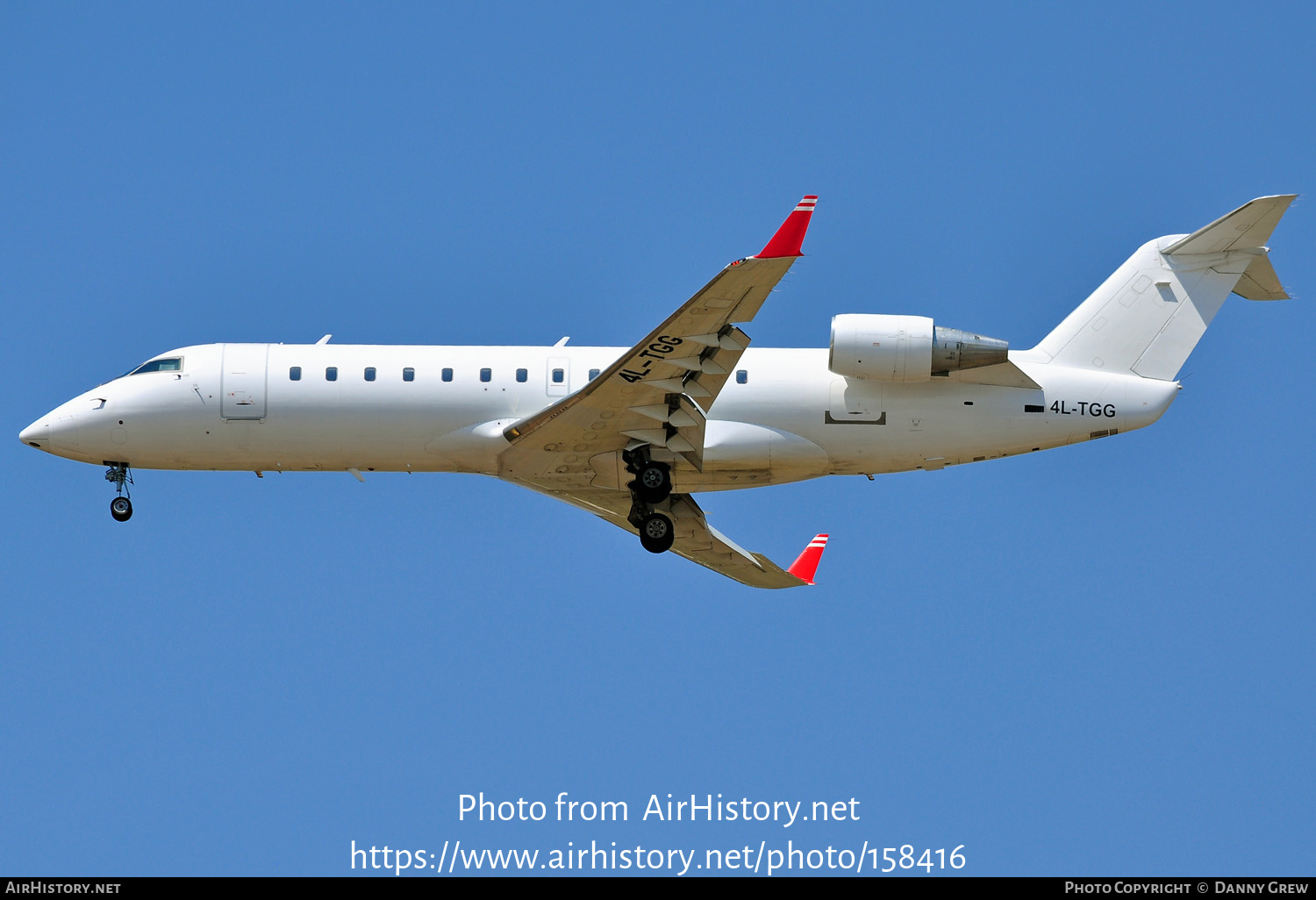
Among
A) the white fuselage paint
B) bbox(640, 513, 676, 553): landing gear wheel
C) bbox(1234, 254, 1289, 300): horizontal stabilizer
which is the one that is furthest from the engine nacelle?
bbox(1234, 254, 1289, 300): horizontal stabilizer

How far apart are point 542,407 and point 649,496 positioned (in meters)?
2.36

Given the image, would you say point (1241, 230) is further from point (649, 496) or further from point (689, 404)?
point (649, 496)

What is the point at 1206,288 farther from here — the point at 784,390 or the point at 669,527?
the point at 669,527

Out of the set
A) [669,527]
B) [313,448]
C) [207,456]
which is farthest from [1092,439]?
[207,456]

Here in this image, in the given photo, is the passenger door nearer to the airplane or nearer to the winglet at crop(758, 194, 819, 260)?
the airplane

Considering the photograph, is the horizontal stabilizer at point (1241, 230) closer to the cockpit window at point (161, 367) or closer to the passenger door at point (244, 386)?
the passenger door at point (244, 386)

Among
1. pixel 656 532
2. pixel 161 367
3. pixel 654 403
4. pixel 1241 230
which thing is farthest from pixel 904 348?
pixel 161 367

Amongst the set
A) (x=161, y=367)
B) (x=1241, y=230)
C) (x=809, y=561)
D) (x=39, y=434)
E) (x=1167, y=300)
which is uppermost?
(x=1241, y=230)

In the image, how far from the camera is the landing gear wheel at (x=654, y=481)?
27203 mm

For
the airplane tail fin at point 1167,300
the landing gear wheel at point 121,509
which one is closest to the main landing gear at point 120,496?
the landing gear wheel at point 121,509

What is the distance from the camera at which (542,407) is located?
2738 centimetres

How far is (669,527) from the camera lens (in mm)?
27797
